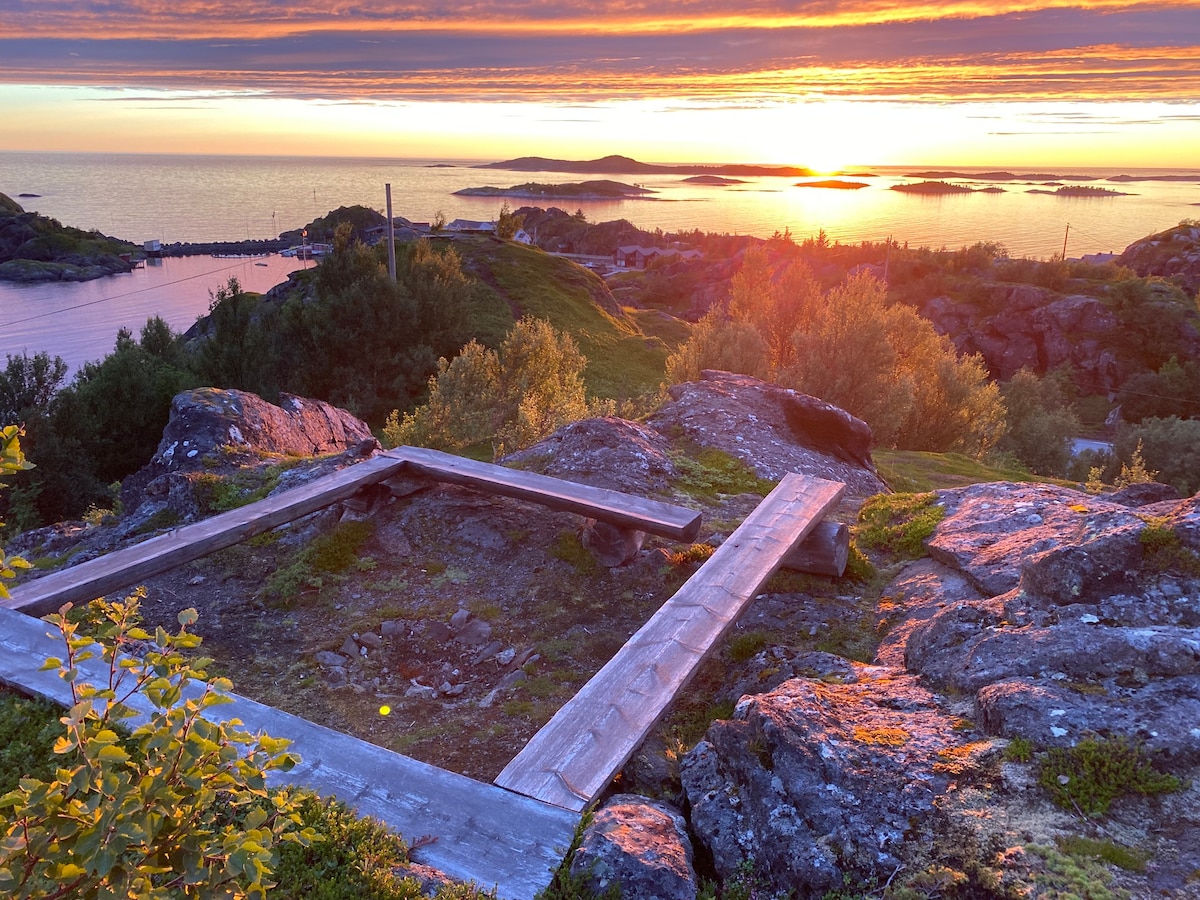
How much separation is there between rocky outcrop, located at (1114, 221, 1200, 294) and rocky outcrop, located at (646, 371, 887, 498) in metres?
94.0

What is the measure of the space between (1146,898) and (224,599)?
7588mm

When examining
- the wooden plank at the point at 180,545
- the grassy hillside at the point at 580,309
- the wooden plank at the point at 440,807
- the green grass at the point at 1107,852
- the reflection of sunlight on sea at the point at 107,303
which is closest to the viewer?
the green grass at the point at 1107,852

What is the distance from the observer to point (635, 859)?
137 inches

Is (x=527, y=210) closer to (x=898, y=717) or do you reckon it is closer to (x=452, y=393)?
(x=452, y=393)

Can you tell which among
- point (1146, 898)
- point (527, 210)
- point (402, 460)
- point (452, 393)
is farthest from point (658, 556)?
point (527, 210)

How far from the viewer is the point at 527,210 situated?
16075 centimetres

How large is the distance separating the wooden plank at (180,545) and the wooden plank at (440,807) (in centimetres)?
234

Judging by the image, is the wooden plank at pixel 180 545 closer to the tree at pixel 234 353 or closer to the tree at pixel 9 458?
the tree at pixel 9 458

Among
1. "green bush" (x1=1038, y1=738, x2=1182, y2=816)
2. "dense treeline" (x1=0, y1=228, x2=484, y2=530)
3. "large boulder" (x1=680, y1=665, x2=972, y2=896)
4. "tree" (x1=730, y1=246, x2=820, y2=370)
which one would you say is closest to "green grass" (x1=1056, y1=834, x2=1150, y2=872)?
"green bush" (x1=1038, y1=738, x2=1182, y2=816)

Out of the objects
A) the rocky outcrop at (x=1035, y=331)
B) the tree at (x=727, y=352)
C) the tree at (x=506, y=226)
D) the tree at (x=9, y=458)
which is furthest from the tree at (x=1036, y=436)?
the tree at (x=506, y=226)

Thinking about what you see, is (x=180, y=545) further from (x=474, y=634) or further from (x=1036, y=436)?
(x=1036, y=436)

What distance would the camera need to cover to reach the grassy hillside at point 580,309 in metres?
44.6

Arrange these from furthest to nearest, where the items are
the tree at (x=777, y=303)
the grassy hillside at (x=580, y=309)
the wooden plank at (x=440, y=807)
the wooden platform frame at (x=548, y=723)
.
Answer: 1. the grassy hillside at (x=580, y=309)
2. the tree at (x=777, y=303)
3. the wooden platform frame at (x=548, y=723)
4. the wooden plank at (x=440, y=807)

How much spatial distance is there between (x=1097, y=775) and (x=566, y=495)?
5084 millimetres
